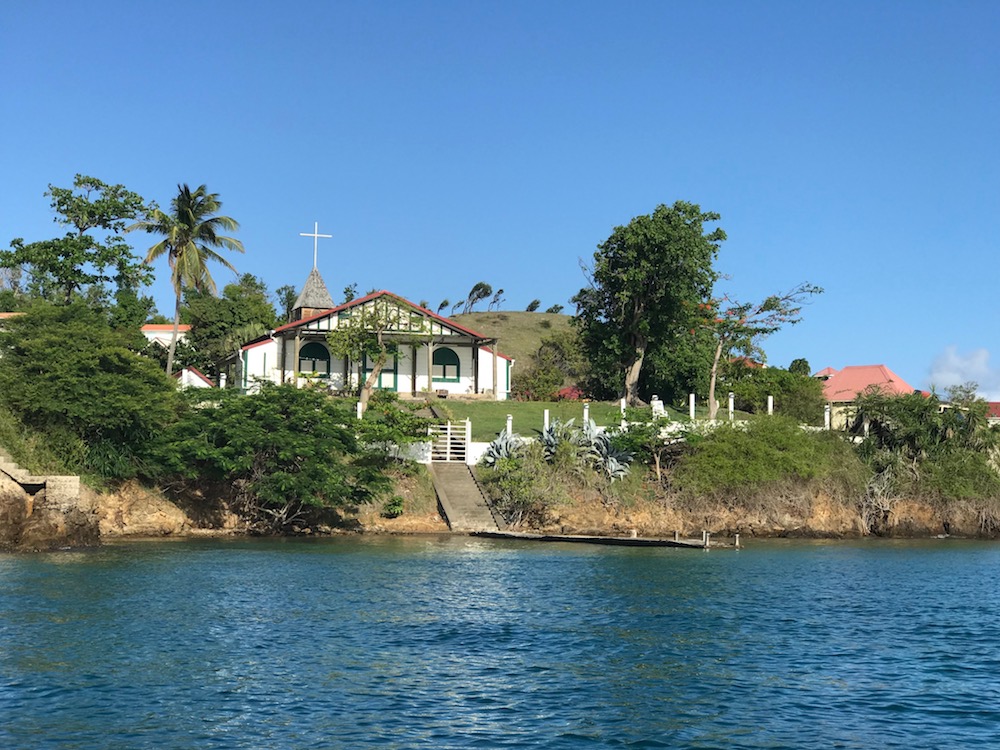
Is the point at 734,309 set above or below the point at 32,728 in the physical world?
above

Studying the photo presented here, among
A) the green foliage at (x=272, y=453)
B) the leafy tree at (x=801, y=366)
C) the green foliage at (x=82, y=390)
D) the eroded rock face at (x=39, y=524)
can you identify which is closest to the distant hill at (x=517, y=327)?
the leafy tree at (x=801, y=366)

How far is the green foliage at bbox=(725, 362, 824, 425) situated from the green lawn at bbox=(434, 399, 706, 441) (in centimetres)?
770

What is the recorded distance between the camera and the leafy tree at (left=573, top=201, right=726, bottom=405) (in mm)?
55562

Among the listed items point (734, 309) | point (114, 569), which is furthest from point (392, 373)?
point (114, 569)

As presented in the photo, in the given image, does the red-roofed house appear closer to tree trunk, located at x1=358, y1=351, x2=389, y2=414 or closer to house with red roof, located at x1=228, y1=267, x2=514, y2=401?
house with red roof, located at x1=228, y1=267, x2=514, y2=401

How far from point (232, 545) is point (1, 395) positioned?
9.72 meters

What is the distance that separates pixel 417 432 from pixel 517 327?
9777 centimetres

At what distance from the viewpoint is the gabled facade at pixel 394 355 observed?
56.8 metres

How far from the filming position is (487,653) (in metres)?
19.6

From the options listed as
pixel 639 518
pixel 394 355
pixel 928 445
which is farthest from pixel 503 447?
pixel 928 445

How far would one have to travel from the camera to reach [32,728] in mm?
14258

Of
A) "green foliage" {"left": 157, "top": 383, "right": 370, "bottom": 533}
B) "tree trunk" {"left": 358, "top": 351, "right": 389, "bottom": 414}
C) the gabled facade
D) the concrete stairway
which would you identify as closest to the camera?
"green foliage" {"left": 157, "top": 383, "right": 370, "bottom": 533}

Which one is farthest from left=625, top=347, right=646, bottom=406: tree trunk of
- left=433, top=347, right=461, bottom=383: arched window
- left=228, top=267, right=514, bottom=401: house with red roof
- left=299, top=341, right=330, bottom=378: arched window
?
left=299, top=341, right=330, bottom=378: arched window

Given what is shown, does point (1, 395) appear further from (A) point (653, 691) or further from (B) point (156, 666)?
(A) point (653, 691)
